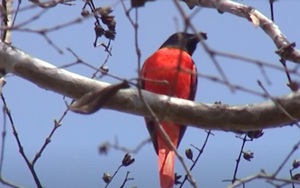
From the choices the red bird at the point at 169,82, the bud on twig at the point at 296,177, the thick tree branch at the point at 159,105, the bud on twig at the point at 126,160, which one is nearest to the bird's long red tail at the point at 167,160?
the red bird at the point at 169,82

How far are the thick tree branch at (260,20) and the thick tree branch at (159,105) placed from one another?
42 cm

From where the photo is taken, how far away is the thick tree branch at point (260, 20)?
1.91 metres

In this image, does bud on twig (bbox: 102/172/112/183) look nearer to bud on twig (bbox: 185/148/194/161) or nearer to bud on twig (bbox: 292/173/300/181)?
bud on twig (bbox: 185/148/194/161)

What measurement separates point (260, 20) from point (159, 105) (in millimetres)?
824

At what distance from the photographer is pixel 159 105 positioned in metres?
1.55

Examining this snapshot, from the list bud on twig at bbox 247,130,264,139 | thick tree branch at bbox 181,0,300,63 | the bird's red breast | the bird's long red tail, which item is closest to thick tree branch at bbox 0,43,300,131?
thick tree branch at bbox 181,0,300,63

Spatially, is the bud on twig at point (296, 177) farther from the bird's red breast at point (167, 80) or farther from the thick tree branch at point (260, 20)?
the thick tree branch at point (260, 20)

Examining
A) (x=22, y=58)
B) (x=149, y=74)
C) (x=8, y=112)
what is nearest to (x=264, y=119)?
(x=22, y=58)

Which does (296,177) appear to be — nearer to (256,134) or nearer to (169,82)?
(256,134)

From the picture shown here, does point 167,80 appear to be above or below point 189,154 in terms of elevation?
above

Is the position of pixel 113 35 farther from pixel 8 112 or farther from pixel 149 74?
pixel 149 74

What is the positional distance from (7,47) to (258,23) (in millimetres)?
949

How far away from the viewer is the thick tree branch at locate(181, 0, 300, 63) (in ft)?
6.26

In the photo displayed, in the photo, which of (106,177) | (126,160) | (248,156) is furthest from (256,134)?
(106,177)
